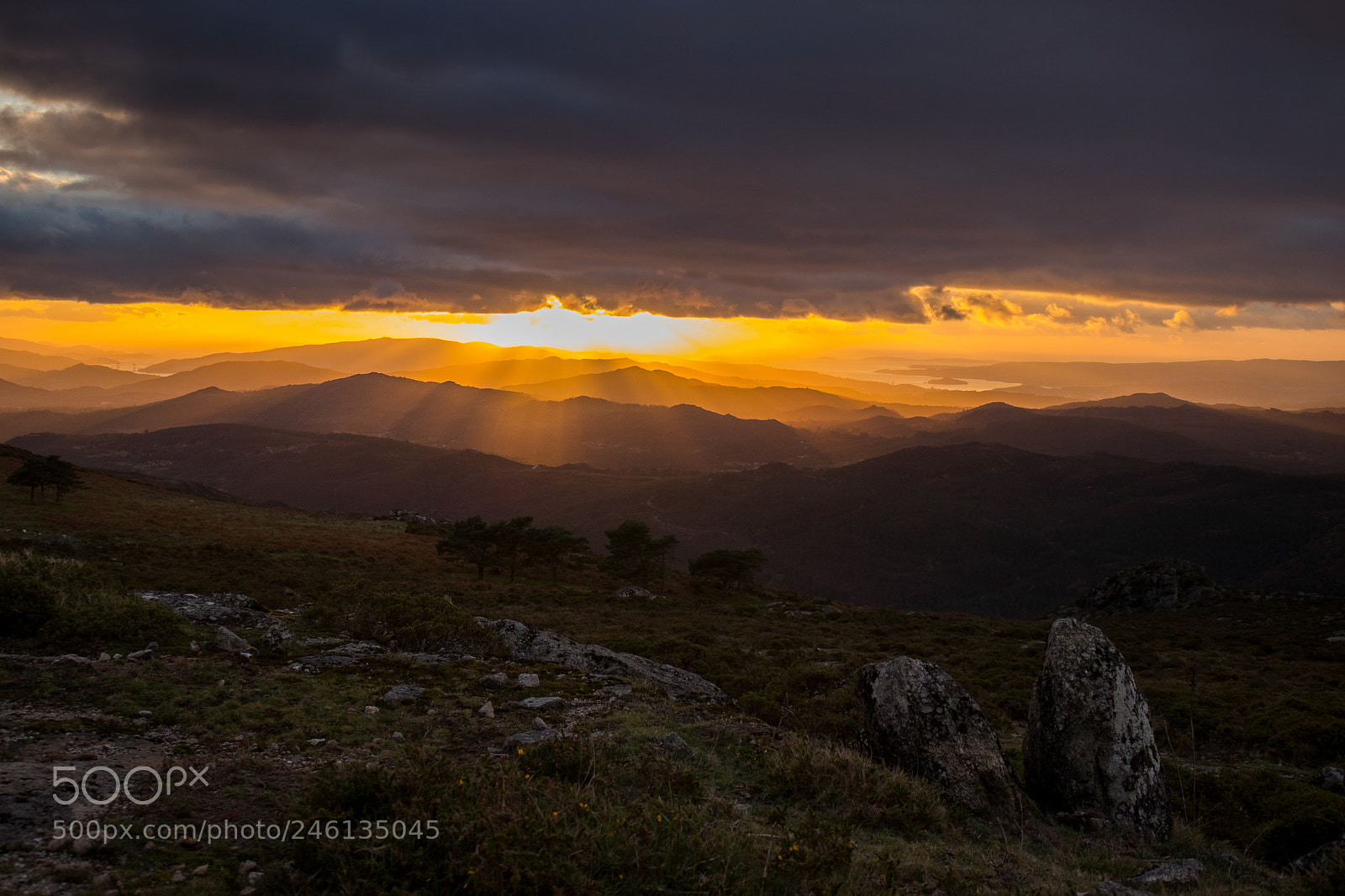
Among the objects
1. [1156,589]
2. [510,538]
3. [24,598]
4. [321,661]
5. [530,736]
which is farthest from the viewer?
[1156,589]

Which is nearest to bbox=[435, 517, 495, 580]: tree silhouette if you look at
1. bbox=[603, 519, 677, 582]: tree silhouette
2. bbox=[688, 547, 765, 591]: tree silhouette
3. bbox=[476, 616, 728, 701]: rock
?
bbox=[603, 519, 677, 582]: tree silhouette

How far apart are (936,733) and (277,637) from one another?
16395mm

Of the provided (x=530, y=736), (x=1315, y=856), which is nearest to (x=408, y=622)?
(x=530, y=736)

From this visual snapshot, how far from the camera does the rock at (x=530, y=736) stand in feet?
39.5

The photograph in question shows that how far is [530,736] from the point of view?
40.9ft

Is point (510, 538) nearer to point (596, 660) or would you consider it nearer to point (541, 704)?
point (596, 660)

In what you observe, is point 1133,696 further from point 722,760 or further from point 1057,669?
point 722,760

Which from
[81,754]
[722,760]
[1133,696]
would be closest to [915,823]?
[722,760]

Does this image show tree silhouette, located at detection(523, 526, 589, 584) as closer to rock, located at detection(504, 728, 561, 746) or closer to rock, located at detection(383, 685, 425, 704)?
rock, located at detection(383, 685, 425, 704)

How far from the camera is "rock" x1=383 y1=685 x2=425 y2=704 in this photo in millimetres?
13991

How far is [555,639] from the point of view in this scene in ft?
72.7

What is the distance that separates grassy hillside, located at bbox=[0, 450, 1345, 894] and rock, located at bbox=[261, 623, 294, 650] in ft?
1.50

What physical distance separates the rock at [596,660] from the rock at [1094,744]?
8.81 m

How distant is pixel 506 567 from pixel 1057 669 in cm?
5090
